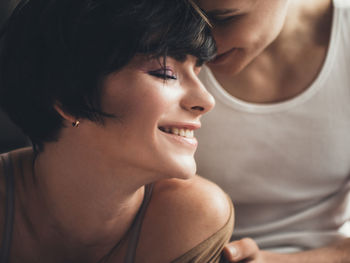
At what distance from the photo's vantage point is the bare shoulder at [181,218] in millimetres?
941

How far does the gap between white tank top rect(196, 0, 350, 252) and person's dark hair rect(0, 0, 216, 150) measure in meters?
0.43

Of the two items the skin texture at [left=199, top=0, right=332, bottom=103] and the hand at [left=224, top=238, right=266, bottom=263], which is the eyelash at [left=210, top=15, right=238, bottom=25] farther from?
the hand at [left=224, top=238, right=266, bottom=263]

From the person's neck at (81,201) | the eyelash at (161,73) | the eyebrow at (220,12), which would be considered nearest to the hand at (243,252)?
the person's neck at (81,201)

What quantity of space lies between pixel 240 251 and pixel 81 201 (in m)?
0.40

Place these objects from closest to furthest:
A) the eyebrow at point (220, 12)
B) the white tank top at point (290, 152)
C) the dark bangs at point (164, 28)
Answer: the dark bangs at point (164, 28) < the eyebrow at point (220, 12) < the white tank top at point (290, 152)

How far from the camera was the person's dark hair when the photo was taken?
798 mm

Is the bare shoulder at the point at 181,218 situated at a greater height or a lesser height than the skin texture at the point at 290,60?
lesser

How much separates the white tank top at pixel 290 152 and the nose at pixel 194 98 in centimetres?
41

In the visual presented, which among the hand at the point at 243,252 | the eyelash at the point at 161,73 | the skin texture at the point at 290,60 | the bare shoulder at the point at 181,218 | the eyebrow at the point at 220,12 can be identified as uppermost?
the eyebrow at the point at 220,12

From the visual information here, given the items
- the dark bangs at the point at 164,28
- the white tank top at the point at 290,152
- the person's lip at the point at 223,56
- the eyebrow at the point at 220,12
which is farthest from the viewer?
the white tank top at the point at 290,152

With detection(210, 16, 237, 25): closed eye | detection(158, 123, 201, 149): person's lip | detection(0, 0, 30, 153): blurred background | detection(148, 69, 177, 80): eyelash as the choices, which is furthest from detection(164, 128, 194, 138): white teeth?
detection(0, 0, 30, 153): blurred background

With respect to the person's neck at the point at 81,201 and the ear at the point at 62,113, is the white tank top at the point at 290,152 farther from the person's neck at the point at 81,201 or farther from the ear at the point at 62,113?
the ear at the point at 62,113

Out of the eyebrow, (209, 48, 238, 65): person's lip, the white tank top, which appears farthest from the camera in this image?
the white tank top

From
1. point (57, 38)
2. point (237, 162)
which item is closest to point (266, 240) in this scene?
point (237, 162)
